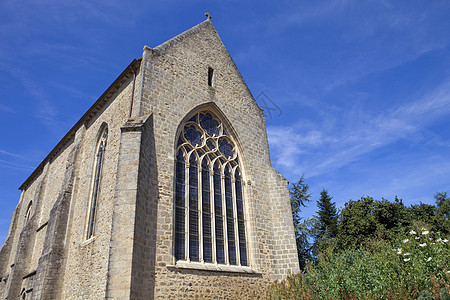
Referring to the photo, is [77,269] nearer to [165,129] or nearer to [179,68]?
[165,129]

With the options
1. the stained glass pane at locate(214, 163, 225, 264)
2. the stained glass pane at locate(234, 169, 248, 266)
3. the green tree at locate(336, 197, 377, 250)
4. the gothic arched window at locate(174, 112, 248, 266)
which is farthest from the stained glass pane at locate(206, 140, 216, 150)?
the green tree at locate(336, 197, 377, 250)

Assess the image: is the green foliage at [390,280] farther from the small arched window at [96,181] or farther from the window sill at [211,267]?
the small arched window at [96,181]

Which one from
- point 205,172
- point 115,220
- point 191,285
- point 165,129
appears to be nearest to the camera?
point 115,220

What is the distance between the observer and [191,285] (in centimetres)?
961

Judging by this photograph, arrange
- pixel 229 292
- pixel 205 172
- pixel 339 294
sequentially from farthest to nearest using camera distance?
pixel 205 172
pixel 229 292
pixel 339 294

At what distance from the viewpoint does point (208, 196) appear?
1182 cm

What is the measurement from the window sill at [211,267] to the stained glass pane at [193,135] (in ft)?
14.2

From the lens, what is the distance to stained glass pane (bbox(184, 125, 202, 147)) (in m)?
12.2

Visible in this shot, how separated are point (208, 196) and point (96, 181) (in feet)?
14.0

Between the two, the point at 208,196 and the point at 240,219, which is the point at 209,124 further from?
the point at 240,219

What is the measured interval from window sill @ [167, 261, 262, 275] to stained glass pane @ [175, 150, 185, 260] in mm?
364

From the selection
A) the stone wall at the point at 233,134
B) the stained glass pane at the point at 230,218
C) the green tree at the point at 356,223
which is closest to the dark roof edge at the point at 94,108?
the stone wall at the point at 233,134

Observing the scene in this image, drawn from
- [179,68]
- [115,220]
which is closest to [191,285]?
[115,220]

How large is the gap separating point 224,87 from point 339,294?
31.3 feet
